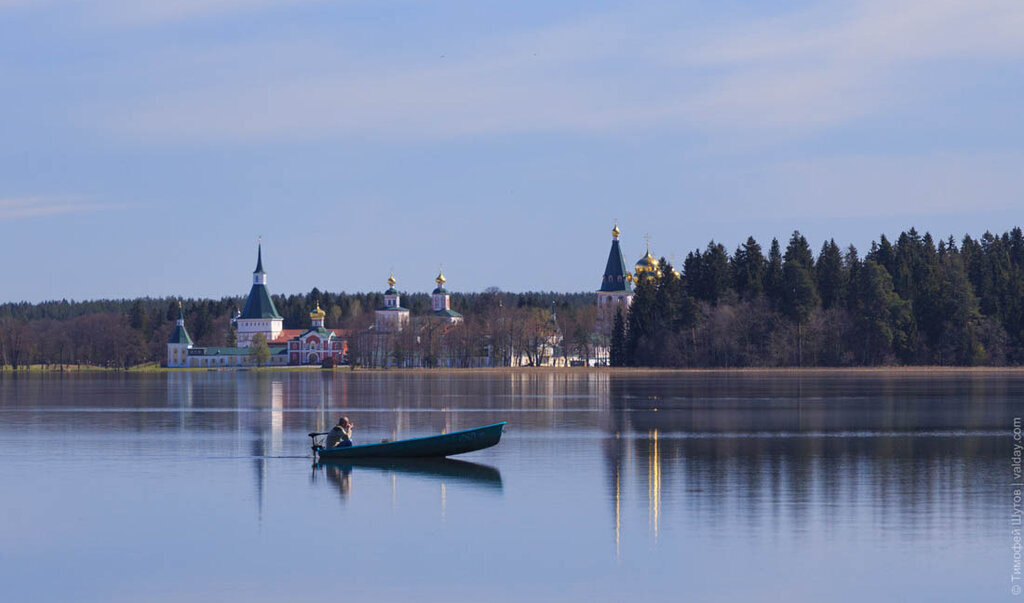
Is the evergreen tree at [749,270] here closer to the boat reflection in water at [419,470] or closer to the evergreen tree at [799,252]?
the evergreen tree at [799,252]

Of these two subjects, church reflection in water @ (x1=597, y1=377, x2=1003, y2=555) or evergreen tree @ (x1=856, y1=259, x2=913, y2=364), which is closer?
church reflection in water @ (x1=597, y1=377, x2=1003, y2=555)

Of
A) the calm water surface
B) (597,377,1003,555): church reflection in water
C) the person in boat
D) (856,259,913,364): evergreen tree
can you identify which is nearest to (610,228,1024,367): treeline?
(856,259,913,364): evergreen tree

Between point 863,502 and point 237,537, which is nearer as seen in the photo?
point 237,537

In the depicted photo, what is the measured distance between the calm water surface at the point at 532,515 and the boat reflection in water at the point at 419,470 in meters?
0.17

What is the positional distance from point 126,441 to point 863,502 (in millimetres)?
28057

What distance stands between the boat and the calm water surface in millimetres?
789

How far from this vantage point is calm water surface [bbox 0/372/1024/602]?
818 inches

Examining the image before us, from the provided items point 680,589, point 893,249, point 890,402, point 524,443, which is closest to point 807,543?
point 680,589

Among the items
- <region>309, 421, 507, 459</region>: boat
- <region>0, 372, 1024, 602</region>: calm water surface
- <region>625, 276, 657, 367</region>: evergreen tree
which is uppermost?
<region>625, 276, 657, 367</region>: evergreen tree

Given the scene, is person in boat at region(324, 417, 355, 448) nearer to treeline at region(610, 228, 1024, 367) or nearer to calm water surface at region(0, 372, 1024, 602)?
calm water surface at region(0, 372, 1024, 602)

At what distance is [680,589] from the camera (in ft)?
66.3

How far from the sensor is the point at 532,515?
27625mm

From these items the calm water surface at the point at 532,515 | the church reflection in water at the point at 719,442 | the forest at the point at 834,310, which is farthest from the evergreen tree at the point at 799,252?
the calm water surface at the point at 532,515

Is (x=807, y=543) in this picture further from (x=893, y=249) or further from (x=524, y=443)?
(x=893, y=249)
